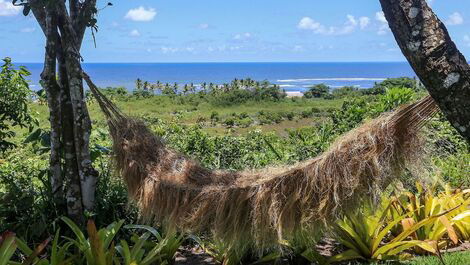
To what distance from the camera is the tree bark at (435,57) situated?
1.75m

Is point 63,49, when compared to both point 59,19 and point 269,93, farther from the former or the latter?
point 269,93

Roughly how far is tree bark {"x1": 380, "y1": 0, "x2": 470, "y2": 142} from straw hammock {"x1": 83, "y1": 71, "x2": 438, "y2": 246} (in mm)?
713

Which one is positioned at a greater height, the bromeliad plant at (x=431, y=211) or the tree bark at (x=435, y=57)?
the tree bark at (x=435, y=57)

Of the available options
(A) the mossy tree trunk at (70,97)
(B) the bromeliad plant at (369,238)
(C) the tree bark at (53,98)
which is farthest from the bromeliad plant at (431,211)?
(C) the tree bark at (53,98)

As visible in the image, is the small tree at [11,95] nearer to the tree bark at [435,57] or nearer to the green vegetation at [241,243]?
the green vegetation at [241,243]

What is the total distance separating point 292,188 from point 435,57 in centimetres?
123

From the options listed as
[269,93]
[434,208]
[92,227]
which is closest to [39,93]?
[92,227]

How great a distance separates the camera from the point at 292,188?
9.22 ft

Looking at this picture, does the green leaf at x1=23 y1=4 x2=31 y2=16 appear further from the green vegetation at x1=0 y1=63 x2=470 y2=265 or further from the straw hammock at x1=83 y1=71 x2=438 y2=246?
the straw hammock at x1=83 y1=71 x2=438 y2=246

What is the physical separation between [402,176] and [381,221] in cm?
66

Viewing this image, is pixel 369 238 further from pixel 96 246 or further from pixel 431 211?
pixel 96 246

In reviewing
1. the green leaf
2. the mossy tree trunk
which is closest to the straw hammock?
the mossy tree trunk

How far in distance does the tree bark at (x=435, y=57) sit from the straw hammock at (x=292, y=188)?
71 centimetres

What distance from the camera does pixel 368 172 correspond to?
272 cm
